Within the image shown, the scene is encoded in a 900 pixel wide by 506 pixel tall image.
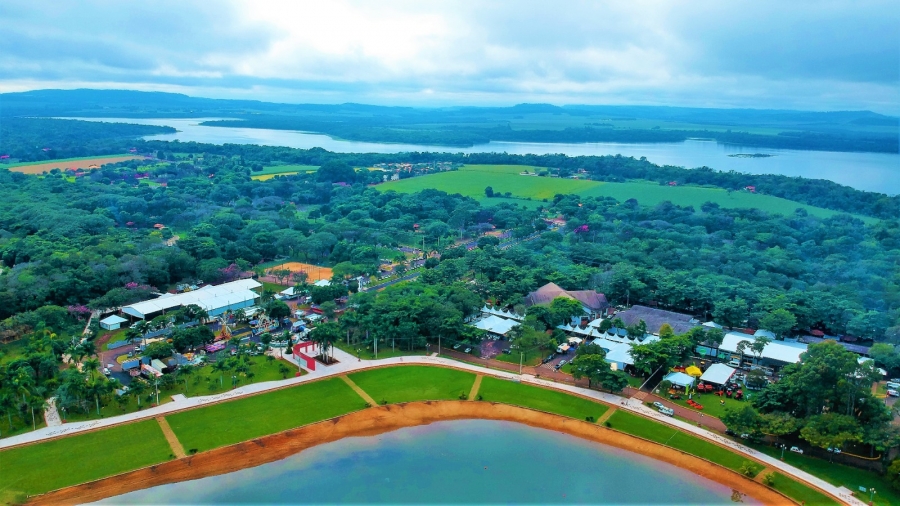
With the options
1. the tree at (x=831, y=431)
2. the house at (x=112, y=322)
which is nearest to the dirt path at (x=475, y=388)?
the tree at (x=831, y=431)

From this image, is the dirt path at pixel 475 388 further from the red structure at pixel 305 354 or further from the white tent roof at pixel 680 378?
the white tent roof at pixel 680 378

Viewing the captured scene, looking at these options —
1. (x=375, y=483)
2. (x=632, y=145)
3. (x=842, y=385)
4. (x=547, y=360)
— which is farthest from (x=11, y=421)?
(x=632, y=145)

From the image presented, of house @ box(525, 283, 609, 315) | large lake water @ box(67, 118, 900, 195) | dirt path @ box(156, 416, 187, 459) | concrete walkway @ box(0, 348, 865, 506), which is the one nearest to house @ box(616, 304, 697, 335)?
house @ box(525, 283, 609, 315)

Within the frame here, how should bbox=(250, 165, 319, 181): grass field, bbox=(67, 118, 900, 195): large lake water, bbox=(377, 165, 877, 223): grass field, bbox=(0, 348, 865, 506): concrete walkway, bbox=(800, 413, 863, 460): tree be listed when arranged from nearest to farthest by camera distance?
1. bbox=(800, 413, 863, 460): tree
2. bbox=(0, 348, 865, 506): concrete walkway
3. bbox=(377, 165, 877, 223): grass field
4. bbox=(250, 165, 319, 181): grass field
5. bbox=(67, 118, 900, 195): large lake water

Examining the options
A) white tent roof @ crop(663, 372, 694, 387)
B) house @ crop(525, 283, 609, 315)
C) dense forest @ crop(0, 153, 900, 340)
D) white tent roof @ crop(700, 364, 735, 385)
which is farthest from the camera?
house @ crop(525, 283, 609, 315)

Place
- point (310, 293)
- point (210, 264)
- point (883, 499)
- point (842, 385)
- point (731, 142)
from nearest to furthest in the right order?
1. point (883, 499)
2. point (842, 385)
3. point (310, 293)
4. point (210, 264)
5. point (731, 142)

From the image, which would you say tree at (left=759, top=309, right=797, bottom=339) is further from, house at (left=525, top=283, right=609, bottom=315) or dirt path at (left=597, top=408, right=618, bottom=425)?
dirt path at (left=597, top=408, right=618, bottom=425)

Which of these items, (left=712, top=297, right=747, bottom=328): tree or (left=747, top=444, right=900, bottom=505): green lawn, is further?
(left=712, top=297, right=747, bottom=328): tree

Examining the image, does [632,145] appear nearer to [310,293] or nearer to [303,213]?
[303,213]
